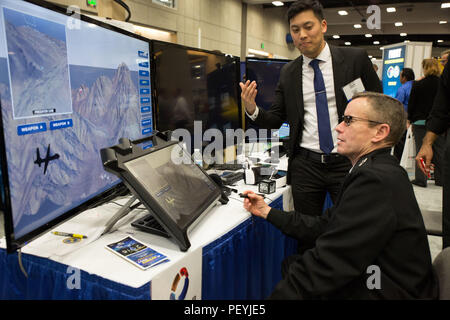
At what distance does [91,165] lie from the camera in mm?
1201

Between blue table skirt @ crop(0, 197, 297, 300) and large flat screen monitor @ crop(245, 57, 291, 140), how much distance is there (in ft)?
2.53

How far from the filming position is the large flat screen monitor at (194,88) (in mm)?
1661

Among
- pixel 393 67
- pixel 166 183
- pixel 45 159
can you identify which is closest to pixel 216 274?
pixel 166 183

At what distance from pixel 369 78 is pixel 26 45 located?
1.66 m

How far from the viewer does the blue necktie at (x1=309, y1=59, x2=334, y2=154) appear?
1.81m

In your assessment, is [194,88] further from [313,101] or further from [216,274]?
[216,274]

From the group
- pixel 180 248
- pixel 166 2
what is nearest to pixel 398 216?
pixel 180 248

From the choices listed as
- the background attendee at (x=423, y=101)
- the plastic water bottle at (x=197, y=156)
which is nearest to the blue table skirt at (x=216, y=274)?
the plastic water bottle at (x=197, y=156)

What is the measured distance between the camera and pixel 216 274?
1261mm

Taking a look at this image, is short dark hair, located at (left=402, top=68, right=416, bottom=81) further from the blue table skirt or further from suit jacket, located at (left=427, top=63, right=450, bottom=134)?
the blue table skirt

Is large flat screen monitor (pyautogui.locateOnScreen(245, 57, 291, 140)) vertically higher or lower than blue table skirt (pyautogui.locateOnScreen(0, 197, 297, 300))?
higher

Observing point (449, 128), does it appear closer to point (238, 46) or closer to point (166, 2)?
point (166, 2)

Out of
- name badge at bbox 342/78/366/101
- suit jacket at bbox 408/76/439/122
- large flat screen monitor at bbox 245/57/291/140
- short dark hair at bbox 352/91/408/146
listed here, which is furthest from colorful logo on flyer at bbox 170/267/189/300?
suit jacket at bbox 408/76/439/122

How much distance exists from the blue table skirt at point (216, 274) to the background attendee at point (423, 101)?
12.6ft
